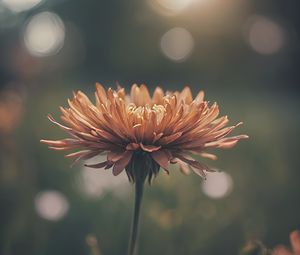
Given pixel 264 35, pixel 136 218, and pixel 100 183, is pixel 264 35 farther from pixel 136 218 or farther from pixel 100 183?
pixel 136 218

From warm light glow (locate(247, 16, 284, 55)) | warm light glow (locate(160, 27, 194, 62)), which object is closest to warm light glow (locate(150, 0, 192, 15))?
warm light glow (locate(160, 27, 194, 62))

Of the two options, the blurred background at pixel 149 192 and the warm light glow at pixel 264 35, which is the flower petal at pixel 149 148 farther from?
the warm light glow at pixel 264 35

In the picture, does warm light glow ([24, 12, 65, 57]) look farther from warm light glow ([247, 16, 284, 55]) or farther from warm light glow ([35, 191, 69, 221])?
warm light glow ([35, 191, 69, 221])

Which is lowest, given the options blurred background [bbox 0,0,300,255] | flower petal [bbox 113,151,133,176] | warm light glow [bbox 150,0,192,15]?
blurred background [bbox 0,0,300,255]

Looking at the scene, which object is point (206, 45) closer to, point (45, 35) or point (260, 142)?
point (45, 35)

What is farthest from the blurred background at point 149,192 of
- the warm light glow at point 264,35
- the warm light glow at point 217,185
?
the warm light glow at point 264,35

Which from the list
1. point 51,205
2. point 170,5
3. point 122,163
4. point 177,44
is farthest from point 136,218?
point 177,44
